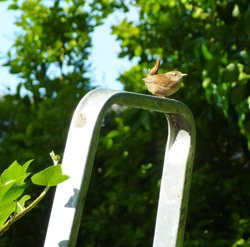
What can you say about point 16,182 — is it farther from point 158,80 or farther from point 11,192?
point 158,80

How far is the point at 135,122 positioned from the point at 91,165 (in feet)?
10.6

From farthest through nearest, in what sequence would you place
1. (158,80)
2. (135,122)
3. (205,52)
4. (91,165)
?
1. (135,122)
2. (205,52)
3. (158,80)
4. (91,165)

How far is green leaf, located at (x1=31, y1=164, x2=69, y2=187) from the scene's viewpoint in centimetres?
100

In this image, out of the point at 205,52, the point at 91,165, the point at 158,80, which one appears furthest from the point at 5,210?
the point at 205,52

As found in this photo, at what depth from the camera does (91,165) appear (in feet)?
3.19

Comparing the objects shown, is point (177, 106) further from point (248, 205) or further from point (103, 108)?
point (248, 205)

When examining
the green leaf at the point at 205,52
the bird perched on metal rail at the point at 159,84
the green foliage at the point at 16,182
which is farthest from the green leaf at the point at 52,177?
the green leaf at the point at 205,52

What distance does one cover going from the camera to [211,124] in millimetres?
4266

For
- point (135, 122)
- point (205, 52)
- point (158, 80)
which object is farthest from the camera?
point (135, 122)

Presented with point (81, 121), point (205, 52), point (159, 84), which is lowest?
point (81, 121)

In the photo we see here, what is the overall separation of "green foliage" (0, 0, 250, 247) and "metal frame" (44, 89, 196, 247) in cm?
230

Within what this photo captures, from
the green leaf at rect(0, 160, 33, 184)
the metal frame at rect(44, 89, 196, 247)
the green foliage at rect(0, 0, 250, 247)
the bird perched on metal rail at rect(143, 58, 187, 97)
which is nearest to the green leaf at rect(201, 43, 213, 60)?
the green foliage at rect(0, 0, 250, 247)

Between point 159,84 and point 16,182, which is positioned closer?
point 16,182

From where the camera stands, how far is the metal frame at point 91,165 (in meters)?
0.96
